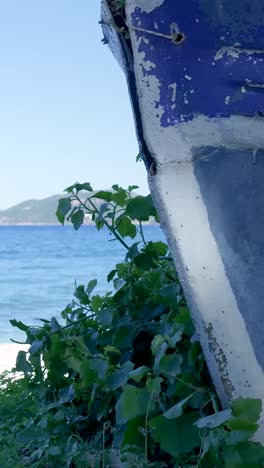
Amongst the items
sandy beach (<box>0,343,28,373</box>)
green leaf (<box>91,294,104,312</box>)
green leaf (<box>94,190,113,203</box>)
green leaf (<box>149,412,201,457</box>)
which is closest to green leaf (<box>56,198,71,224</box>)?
green leaf (<box>94,190,113,203</box>)

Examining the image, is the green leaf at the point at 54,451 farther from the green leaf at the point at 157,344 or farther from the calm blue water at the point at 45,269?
the calm blue water at the point at 45,269

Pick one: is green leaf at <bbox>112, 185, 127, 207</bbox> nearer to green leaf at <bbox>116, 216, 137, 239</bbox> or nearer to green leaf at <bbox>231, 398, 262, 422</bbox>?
green leaf at <bbox>116, 216, 137, 239</bbox>

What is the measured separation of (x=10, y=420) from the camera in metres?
2.94

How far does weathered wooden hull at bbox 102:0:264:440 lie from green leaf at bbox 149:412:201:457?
0.39 ft

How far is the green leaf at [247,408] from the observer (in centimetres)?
188

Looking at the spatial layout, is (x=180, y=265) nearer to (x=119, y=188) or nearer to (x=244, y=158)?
(x=244, y=158)

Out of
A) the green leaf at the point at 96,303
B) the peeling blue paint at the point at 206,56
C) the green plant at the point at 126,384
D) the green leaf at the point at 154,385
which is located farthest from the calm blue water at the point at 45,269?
the peeling blue paint at the point at 206,56

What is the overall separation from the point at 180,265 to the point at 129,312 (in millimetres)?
729

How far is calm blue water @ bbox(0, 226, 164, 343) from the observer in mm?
18580

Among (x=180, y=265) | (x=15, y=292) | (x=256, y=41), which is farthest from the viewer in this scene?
(x=15, y=292)

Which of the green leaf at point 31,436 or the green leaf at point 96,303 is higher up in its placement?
the green leaf at point 96,303

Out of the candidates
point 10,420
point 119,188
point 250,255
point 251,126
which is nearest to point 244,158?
point 251,126

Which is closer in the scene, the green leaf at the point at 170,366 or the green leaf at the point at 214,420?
the green leaf at the point at 214,420

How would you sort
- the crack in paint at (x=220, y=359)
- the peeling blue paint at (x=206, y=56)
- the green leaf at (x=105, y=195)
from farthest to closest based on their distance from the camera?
the green leaf at (x=105, y=195) < the crack in paint at (x=220, y=359) < the peeling blue paint at (x=206, y=56)
